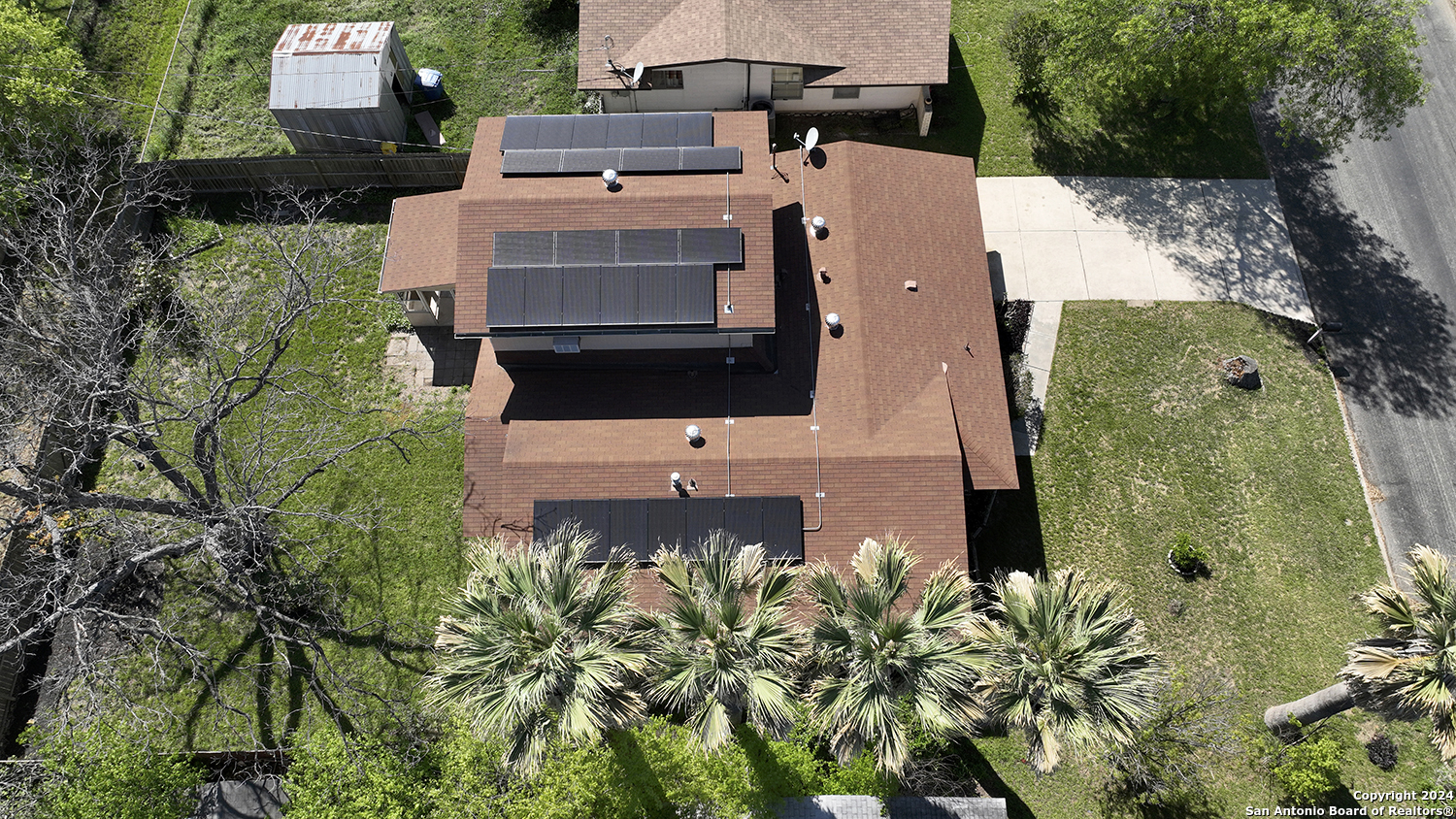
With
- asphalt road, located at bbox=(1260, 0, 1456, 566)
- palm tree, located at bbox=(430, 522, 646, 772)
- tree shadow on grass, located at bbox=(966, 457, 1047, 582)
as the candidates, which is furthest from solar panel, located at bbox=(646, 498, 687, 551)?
asphalt road, located at bbox=(1260, 0, 1456, 566)

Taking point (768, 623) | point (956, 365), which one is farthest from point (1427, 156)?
point (768, 623)

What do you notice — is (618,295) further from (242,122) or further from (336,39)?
(242,122)

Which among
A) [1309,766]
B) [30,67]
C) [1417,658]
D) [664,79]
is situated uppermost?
[30,67]

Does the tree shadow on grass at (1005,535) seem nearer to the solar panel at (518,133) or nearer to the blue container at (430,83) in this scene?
the solar panel at (518,133)

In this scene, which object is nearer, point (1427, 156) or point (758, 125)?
point (758, 125)

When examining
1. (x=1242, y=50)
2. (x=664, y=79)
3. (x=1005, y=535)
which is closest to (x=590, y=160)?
(x=664, y=79)

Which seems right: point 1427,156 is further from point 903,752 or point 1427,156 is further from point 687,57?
point 903,752

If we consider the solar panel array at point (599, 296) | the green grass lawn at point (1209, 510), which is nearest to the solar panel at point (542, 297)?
the solar panel array at point (599, 296)

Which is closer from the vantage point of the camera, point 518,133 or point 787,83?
point 518,133

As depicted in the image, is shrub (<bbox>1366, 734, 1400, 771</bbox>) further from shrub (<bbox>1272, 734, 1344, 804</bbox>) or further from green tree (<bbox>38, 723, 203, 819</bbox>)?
green tree (<bbox>38, 723, 203, 819</bbox>)
